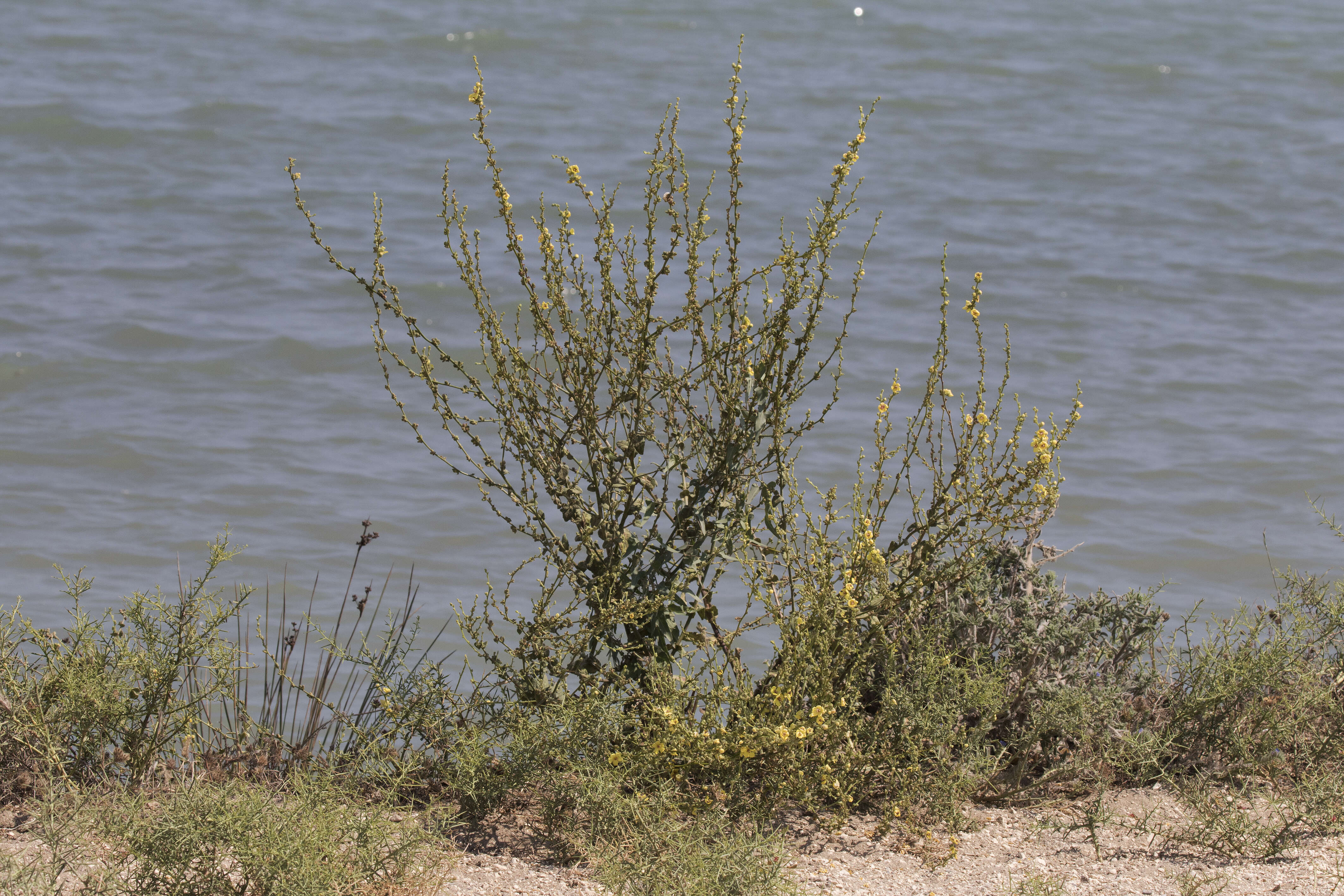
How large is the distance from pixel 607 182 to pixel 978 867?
10.3 meters

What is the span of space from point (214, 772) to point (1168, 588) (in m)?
4.74

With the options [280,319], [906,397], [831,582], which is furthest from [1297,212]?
[831,582]

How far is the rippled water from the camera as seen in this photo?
734 cm

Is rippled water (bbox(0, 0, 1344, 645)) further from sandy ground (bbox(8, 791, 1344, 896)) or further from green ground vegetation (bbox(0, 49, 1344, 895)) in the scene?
sandy ground (bbox(8, 791, 1344, 896))

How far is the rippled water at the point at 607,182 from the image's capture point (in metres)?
7.34

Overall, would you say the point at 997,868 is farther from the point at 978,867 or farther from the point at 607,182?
the point at 607,182

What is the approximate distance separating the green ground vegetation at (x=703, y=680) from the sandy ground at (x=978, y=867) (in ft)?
0.21

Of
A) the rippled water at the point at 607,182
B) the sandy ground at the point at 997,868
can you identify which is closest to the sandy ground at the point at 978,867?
the sandy ground at the point at 997,868

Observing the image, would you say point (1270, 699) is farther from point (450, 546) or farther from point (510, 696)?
point (450, 546)

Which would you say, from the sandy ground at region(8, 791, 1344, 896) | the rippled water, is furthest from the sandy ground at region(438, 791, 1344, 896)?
the rippled water

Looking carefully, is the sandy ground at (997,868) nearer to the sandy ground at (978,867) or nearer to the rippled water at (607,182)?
the sandy ground at (978,867)

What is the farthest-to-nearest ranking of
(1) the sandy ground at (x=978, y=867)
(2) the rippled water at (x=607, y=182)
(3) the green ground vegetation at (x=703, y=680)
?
(2) the rippled water at (x=607, y=182) < (3) the green ground vegetation at (x=703, y=680) < (1) the sandy ground at (x=978, y=867)

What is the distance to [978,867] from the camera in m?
3.63

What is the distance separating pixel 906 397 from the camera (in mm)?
9430
